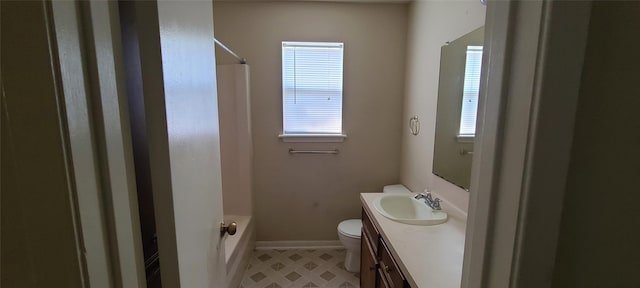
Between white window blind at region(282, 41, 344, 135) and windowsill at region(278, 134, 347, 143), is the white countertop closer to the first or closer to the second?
windowsill at region(278, 134, 347, 143)

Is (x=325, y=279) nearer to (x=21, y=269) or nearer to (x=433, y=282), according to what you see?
(x=433, y=282)

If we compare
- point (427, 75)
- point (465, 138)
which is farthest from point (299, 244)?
point (427, 75)

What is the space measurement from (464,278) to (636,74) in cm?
52

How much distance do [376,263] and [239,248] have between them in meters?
1.19

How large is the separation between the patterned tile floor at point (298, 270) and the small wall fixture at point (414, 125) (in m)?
1.39

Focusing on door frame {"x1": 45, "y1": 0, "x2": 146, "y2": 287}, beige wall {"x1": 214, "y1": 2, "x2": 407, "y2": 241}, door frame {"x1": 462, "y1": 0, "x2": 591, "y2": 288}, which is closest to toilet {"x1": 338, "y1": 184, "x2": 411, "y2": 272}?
beige wall {"x1": 214, "y1": 2, "x2": 407, "y2": 241}

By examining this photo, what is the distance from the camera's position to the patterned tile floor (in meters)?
2.22

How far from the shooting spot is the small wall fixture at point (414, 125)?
226cm

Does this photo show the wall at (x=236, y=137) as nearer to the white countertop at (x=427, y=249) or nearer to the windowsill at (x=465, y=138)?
the white countertop at (x=427, y=249)

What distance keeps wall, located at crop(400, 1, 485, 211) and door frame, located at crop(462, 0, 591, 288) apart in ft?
3.93

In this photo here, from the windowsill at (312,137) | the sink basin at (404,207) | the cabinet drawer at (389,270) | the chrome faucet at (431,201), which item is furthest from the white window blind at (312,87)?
the cabinet drawer at (389,270)

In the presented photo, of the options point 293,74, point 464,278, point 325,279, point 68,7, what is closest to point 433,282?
point 464,278

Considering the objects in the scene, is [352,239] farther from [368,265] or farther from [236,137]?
[236,137]

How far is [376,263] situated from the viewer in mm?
1506
